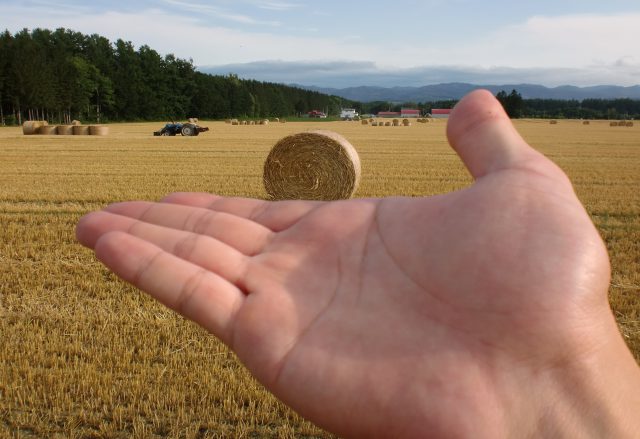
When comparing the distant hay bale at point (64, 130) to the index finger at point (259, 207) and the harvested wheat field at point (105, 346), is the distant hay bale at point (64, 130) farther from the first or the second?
the index finger at point (259, 207)

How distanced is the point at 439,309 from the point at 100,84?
88.8 meters

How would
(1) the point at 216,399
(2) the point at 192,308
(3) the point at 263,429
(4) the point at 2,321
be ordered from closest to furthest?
1. (2) the point at 192,308
2. (3) the point at 263,429
3. (1) the point at 216,399
4. (4) the point at 2,321

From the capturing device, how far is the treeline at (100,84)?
67062 mm

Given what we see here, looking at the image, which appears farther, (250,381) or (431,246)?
(250,381)

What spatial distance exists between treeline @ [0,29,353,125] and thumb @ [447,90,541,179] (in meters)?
71.3

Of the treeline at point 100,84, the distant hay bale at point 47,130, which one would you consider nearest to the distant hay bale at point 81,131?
the distant hay bale at point 47,130

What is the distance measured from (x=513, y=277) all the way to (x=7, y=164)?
66.8ft

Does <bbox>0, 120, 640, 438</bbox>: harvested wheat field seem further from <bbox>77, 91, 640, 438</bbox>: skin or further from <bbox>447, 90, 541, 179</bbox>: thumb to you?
<bbox>447, 90, 541, 179</bbox>: thumb

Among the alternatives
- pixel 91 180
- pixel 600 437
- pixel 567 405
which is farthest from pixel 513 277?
pixel 91 180

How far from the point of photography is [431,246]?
232cm

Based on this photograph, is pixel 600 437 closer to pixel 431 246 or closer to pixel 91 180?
pixel 431 246

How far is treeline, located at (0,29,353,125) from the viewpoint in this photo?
67.1 m

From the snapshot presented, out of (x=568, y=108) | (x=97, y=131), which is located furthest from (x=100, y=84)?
(x=568, y=108)

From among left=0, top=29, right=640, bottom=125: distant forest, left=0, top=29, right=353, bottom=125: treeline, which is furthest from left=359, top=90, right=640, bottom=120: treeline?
left=0, top=29, right=353, bottom=125: treeline
